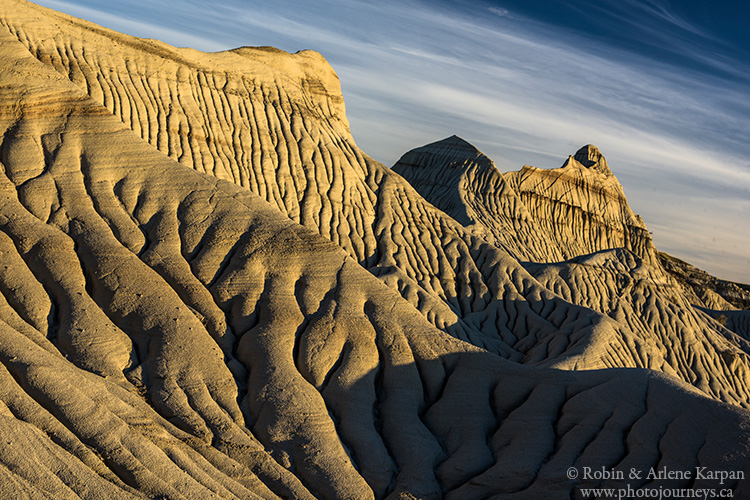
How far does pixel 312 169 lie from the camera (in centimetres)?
4131

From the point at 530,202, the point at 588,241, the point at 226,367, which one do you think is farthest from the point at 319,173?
the point at 588,241

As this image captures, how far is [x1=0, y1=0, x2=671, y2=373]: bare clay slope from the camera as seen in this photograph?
3484 centimetres

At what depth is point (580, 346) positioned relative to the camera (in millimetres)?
35375

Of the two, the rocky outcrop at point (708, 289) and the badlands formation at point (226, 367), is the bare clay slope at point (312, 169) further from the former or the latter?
the rocky outcrop at point (708, 289)

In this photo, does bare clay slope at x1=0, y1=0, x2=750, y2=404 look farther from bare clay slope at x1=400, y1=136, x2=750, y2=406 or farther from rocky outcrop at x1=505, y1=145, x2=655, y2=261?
rocky outcrop at x1=505, y1=145, x2=655, y2=261

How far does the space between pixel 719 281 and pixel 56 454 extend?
82.1 meters

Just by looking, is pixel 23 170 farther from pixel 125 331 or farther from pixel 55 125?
pixel 125 331

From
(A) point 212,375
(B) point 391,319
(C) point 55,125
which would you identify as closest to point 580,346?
(B) point 391,319

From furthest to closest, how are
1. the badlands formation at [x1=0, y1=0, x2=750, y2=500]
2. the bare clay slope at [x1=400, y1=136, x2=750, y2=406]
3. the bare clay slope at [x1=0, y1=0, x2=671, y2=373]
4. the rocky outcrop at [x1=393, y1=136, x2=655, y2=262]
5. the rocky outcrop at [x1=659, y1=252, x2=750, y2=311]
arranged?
the rocky outcrop at [x1=659, y1=252, x2=750, y2=311]
the rocky outcrop at [x1=393, y1=136, x2=655, y2=262]
the bare clay slope at [x1=400, y1=136, x2=750, y2=406]
the bare clay slope at [x1=0, y1=0, x2=671, y2=373]
the badlands formation at [x1=0, y1=0, x2=750, y2=500]

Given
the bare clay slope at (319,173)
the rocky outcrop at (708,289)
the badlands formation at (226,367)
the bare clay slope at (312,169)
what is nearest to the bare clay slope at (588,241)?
the bare clay slope at (319,173)

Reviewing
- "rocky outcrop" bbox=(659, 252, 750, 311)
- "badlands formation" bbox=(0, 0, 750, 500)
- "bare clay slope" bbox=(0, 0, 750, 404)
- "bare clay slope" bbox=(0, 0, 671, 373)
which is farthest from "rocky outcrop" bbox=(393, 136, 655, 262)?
"badlands formation" bbox=(0, 0, 750, 500)

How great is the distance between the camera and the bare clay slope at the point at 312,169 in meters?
34.8

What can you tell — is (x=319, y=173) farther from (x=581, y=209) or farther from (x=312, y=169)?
(x=581, y=209)

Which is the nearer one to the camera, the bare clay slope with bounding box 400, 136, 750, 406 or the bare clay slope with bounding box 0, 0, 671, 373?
the bare clay slope with bounding box 0, 0, 671, 373
